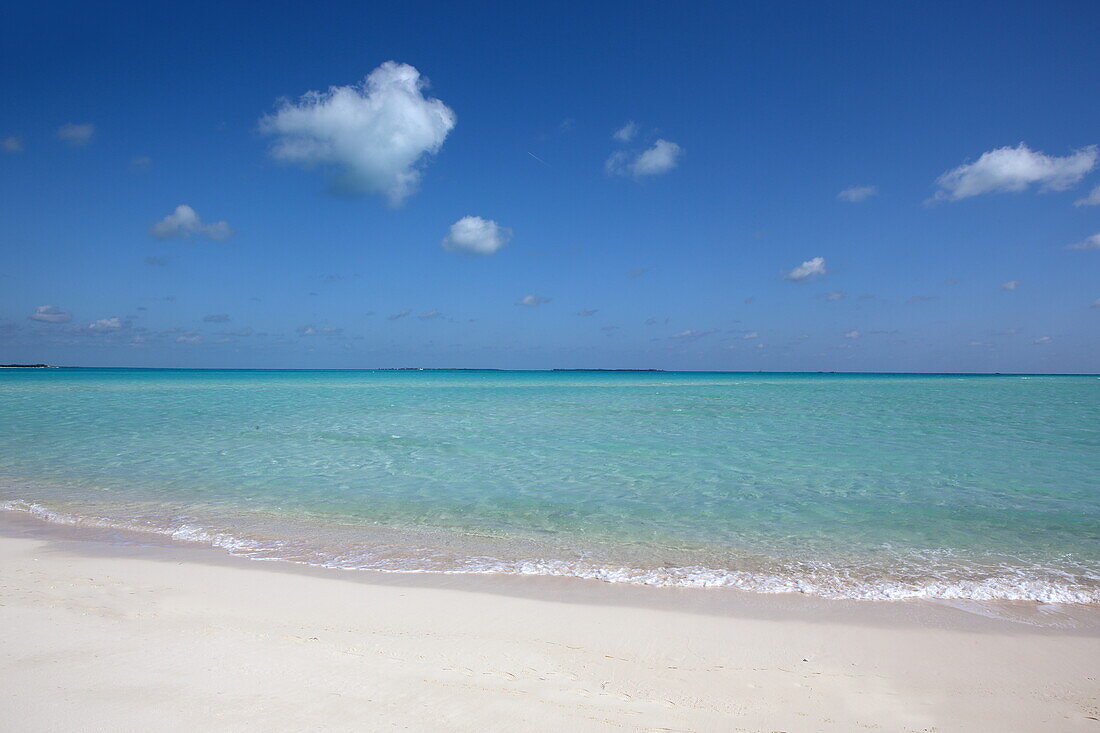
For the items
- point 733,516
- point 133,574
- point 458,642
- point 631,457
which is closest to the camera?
point 458,642

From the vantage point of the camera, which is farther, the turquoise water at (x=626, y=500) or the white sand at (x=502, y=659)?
the turquoise water at (x=626, y=500)

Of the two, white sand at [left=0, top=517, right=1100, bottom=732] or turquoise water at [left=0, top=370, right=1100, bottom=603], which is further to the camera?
turquoise water at [left=0, top=370, right=1100, bottom=603]

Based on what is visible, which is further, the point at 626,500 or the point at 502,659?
the point at 626,500

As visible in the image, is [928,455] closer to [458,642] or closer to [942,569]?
[942,569]

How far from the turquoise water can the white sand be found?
0.81m

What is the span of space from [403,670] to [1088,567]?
7251 millimetres

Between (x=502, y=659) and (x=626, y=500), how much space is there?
5277mm

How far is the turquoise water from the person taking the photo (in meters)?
6.09

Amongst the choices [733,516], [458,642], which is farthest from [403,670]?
[733,516]

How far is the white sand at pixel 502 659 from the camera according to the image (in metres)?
3.22

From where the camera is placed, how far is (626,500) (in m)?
8.95

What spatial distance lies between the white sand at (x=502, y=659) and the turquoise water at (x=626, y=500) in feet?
2.66

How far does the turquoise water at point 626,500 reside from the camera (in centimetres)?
609

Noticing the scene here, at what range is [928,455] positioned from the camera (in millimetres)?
13266
